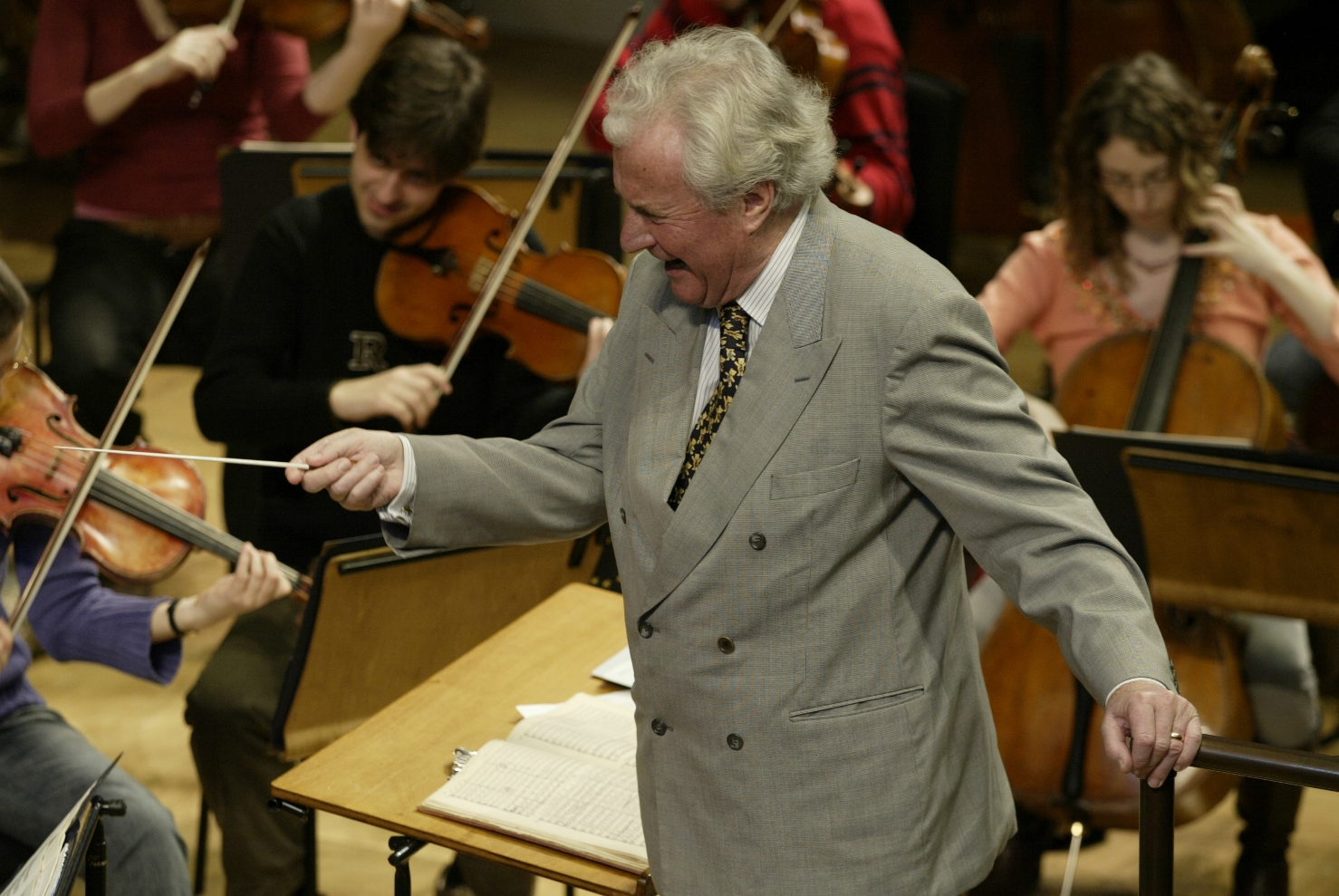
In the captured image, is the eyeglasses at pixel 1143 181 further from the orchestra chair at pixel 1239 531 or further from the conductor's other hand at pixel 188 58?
the conductor's other hand at pixel 188 58

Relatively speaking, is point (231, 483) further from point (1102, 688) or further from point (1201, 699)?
point (1102, 688)

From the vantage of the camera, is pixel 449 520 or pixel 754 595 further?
pixel 449 520

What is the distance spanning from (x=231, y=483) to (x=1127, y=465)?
1.53 metres

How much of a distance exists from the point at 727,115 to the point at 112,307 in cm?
206

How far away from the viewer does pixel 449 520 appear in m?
1.50

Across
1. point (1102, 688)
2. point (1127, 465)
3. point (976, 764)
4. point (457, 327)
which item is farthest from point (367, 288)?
point (1102, 688)

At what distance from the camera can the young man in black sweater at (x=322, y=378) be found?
2.18 metres

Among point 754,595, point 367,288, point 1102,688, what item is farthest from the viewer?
point 367,288

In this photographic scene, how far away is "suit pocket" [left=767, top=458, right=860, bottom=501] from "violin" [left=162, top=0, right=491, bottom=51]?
1983mm

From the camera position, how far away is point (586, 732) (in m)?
1.76

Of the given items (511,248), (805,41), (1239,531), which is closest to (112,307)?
(511,248)

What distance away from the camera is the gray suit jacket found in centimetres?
132

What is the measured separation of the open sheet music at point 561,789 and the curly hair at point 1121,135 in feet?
4.69

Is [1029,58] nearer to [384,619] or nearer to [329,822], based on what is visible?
[329,822]
